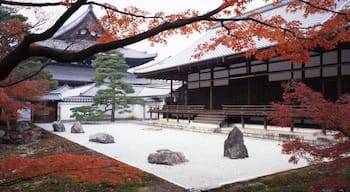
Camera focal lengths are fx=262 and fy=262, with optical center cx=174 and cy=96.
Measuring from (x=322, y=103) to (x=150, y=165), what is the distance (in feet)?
14.0

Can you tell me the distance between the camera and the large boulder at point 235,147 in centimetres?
740

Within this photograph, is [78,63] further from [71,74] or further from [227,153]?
[227,153]

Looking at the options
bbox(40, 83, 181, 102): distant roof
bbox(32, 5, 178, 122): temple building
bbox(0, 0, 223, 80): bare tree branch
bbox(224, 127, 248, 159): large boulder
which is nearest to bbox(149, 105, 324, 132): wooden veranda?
bbox(224, 127, 248, 159): large boulder

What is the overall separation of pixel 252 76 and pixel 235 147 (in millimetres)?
6567

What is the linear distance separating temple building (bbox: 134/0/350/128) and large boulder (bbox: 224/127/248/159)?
4847 mm

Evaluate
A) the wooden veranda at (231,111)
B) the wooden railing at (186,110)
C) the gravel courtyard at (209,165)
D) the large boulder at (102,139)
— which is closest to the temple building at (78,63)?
the wooden railing at (186,110)

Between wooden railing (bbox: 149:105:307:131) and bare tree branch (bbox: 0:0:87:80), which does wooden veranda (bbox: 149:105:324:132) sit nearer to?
wooden railing (bbox: 149:105:307:131)

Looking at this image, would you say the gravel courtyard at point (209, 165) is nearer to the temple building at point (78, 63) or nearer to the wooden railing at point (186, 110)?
the wooden railing at point (186, 110)

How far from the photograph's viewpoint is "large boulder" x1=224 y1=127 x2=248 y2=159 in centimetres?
740

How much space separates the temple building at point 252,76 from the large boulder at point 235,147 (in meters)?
4.85

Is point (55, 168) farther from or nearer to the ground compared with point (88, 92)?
nearer to the ground

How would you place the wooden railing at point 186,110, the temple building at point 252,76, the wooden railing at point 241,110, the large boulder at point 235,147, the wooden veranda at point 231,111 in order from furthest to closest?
1. the wooden railing at point 186,110
2. the wooden veranda at point 231,111
3. the wooden railing at point 241,110
4. the temple building at point 252,76
5. the large boulder at point 235,147

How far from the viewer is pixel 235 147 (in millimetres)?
7457

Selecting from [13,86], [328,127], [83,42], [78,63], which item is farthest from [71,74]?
[328,127]
